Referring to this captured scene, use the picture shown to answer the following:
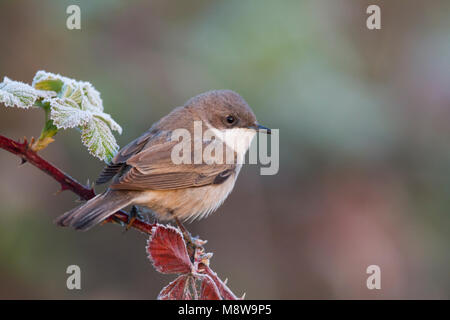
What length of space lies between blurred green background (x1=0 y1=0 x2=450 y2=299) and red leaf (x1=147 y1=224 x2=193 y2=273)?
101 inches

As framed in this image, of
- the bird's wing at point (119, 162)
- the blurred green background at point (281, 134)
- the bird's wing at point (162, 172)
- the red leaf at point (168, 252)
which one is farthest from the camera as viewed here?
the blurred green background at point (281, 134)

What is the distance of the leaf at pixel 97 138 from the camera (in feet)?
7.55

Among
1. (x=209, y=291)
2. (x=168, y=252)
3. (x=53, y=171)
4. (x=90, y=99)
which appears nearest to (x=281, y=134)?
(x=90, y=99)

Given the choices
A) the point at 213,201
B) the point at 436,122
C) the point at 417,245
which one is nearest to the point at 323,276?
the point at 417,245

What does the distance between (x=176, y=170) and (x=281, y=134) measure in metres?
1.47

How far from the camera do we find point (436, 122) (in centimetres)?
553

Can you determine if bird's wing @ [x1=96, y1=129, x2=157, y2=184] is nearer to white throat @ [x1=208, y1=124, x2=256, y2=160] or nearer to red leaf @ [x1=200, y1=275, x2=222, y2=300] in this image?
white throat @ [x1=208, y1=124, x2=256, y2=160]

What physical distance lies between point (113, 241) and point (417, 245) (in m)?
3.21

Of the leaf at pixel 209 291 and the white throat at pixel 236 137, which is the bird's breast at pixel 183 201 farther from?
the leaf at pixel 209 291

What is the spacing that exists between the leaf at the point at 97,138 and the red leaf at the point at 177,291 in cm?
76

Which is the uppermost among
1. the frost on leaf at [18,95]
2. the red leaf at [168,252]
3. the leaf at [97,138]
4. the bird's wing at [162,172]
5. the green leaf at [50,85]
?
the green leaf at [50,85]

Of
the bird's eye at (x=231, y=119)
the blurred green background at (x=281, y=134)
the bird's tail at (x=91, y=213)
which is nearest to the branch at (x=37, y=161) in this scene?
the bird's tail at (x=91, y=213)

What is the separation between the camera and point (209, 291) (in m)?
1.78
